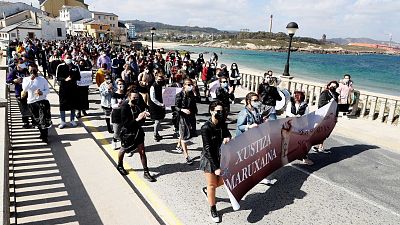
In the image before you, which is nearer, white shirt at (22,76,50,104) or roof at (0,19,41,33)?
white shirt at (22,76,50,104)

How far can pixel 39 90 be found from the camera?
7793 millimetres

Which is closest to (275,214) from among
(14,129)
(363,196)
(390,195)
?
(363,196)

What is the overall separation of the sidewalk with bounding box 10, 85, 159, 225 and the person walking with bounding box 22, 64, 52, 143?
39 centimetres

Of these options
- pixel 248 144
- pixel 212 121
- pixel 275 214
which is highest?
pixel 212 121

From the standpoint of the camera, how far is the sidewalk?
187 inches

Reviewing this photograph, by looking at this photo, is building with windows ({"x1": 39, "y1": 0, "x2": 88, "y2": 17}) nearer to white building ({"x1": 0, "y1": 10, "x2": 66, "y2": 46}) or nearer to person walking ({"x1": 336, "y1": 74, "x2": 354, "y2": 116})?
white building ({"x1": 0, "y1": 10, "x2": 66, "y2": 46})

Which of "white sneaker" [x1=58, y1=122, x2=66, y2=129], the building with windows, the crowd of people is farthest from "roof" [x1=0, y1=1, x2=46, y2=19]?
"white sneaker" [x1=58, y1=122, x2=66, y2=129]

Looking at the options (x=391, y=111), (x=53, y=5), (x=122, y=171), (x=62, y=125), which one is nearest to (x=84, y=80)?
(x=62, y=125)

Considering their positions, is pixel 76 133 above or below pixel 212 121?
below

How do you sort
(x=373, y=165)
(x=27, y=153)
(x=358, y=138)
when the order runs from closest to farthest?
(x=27, y=153) < (x=373, y=165) < (x=358, y=138)

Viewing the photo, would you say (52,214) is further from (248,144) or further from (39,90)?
(39,90)

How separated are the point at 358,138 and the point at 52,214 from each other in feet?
28.4

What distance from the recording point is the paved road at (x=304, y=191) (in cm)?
520

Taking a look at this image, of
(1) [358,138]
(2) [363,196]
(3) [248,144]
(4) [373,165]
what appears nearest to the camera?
(3) [248,144]
